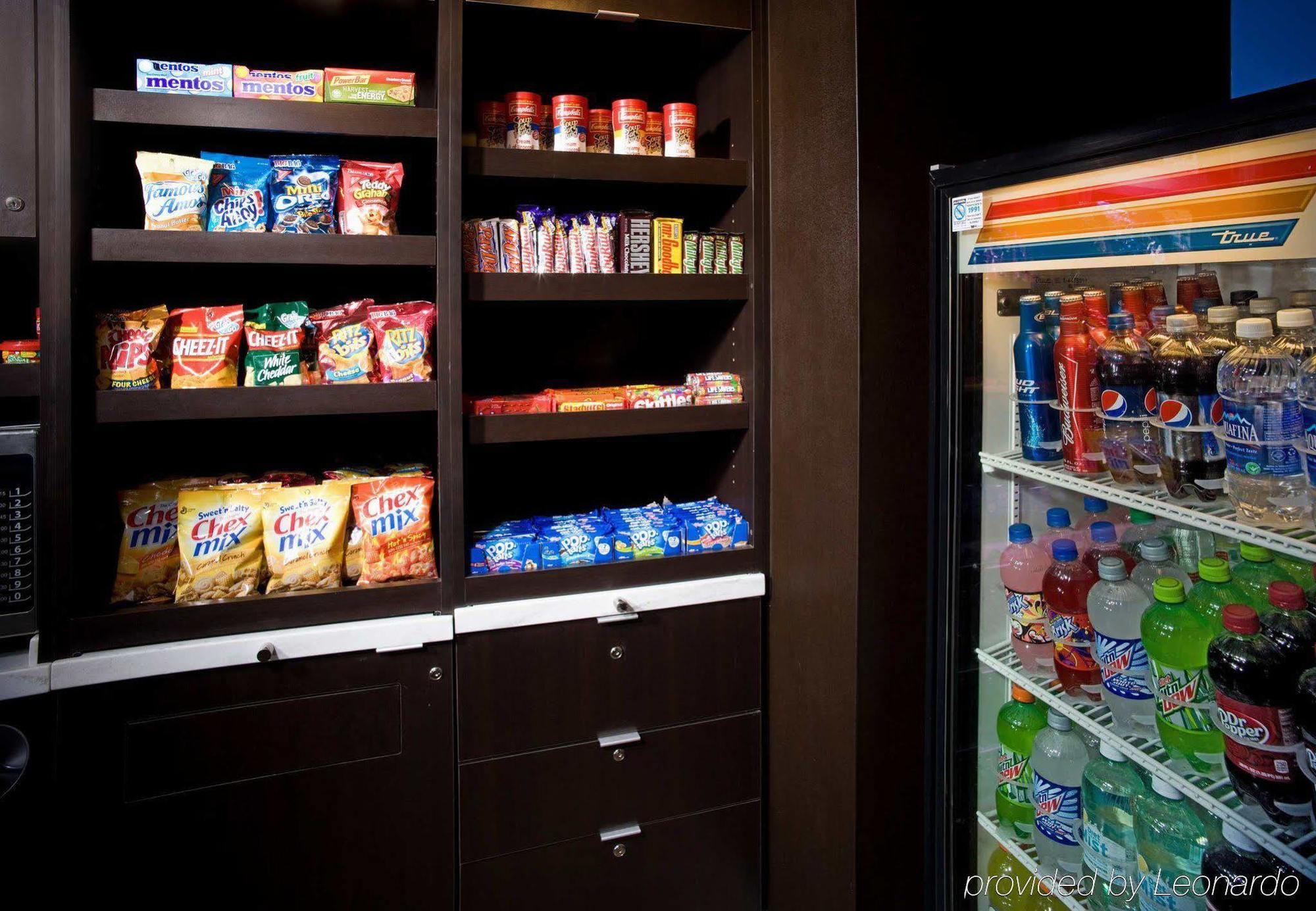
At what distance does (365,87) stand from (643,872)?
209cm

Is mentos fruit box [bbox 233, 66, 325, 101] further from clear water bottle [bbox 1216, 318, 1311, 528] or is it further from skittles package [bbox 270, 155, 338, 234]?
clear water bottle [bbox 1216, 318, 1311, 528]

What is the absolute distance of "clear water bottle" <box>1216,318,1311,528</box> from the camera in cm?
112

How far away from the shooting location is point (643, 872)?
209 centimetres

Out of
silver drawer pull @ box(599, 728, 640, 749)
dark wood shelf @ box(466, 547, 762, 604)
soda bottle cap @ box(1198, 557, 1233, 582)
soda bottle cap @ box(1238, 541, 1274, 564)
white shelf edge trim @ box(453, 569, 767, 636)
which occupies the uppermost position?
soda bottle cap @ box(1238, 541, 1274, 564)

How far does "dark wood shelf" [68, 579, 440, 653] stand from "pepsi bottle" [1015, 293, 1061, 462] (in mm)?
1375

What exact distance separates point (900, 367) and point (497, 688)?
123cm

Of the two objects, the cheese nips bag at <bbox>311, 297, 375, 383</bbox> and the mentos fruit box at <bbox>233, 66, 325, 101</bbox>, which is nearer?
the mentos fruit box at <bbox>233, 66, 325, 101</bbox>

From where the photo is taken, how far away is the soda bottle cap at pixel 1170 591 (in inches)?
51.0

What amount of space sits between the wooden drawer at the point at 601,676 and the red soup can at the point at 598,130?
1.28 meters

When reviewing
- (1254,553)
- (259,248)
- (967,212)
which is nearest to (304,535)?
(259,248)

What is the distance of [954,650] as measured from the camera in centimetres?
162

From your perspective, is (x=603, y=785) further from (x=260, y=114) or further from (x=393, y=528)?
(x=260, y=114)

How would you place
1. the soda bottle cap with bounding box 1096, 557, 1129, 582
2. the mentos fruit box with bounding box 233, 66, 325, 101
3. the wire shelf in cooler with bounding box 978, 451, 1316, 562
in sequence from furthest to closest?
the mentos fruit box with bounding box 233, 66, 325, 101, the soda bottle cap with bounding box 1096, 557, 1129, 582, the wire shelf in cooler with bounding box 978, 451, 1316, 562

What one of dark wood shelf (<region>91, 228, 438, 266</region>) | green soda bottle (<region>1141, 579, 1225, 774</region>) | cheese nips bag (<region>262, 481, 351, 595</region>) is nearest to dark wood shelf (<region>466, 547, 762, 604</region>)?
cheese nips bag (<region>262, 481, 351, 595</region>)
